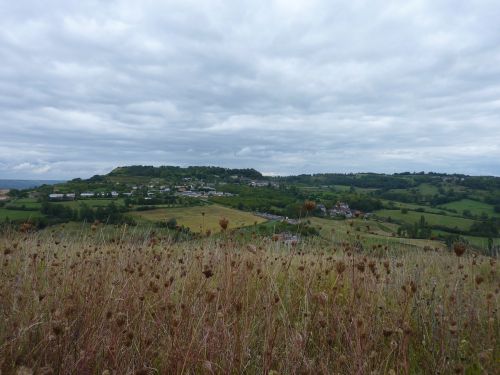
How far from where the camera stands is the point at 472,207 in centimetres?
5728

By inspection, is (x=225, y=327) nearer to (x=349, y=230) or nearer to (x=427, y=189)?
(x=349, y=230)

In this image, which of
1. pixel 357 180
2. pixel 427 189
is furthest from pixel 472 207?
pixel 357 180

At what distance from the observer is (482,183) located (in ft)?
262

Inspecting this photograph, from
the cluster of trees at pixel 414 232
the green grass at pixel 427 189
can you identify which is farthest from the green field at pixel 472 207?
the cluster of trees at pixel 414 232

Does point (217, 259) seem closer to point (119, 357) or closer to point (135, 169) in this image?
point (119, 357)

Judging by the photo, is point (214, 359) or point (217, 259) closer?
point (214, 359)

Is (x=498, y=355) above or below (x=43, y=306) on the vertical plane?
below

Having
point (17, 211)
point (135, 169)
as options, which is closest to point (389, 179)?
point (135, 169)

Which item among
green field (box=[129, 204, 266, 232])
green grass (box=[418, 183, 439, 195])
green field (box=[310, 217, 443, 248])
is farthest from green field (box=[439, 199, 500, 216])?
green field (box=[310, 217, 443, 248])

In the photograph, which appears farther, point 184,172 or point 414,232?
point 184,172

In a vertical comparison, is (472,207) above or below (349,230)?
below

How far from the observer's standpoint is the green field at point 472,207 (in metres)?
53.4

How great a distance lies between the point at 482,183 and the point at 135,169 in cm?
8423

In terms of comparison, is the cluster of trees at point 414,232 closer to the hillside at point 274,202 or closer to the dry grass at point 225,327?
the hillside at point 274,202
